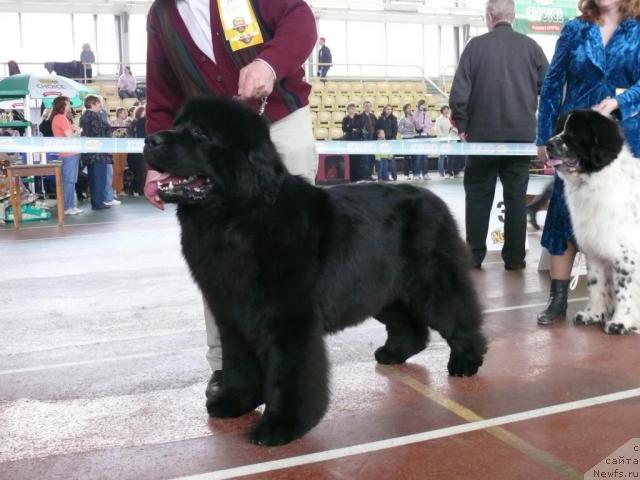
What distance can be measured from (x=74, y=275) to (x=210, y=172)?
178 inches

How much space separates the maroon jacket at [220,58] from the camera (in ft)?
9.66

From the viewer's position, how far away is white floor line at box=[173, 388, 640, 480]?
2.57 m

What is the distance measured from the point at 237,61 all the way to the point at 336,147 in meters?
4.75

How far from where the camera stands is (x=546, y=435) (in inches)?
111

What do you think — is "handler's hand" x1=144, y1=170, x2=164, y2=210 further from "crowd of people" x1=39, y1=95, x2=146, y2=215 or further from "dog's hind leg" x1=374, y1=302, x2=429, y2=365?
"crowd of people" x1=39, y1=95, x2=146, y2=215

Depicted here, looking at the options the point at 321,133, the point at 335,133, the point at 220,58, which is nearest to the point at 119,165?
the point at 321,133

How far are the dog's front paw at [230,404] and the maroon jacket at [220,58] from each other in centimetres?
120

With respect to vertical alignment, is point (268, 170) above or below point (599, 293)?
above

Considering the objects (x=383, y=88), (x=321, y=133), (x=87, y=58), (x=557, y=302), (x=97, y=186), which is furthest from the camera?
(x=383, y=88)

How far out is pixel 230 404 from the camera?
308 cm

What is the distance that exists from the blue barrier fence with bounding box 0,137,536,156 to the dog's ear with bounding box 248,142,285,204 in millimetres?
3074

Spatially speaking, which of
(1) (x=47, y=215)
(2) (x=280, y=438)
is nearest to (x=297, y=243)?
(2) (x=280, y=438)

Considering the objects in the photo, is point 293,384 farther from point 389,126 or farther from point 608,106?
point 389,126

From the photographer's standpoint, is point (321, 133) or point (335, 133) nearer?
point (321, 133)
